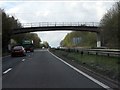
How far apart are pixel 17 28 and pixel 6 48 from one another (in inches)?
910

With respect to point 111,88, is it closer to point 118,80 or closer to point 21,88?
point 118,80

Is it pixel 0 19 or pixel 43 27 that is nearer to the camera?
pixel 0 19

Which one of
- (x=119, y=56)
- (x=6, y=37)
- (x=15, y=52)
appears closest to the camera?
(x=119, y=56)

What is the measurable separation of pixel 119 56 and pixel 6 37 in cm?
3907

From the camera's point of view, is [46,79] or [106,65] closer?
[46,79]

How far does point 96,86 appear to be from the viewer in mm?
12391

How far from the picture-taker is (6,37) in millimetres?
63656

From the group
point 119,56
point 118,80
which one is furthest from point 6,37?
point 118,80

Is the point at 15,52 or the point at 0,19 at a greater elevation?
the point at 0,19

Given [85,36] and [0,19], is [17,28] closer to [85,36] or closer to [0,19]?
[0,19]

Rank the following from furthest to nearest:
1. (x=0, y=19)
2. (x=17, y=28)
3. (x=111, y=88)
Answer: (x=17, y=28)
(x=0, y=19)
(x=111, y=88)

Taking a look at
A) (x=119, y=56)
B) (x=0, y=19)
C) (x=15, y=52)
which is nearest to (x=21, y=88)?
(x=119, y=56)

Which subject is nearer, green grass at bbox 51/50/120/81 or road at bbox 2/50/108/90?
road at bbox 2/50/108/90

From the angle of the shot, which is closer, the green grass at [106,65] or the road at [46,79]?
the road at [46,79]
